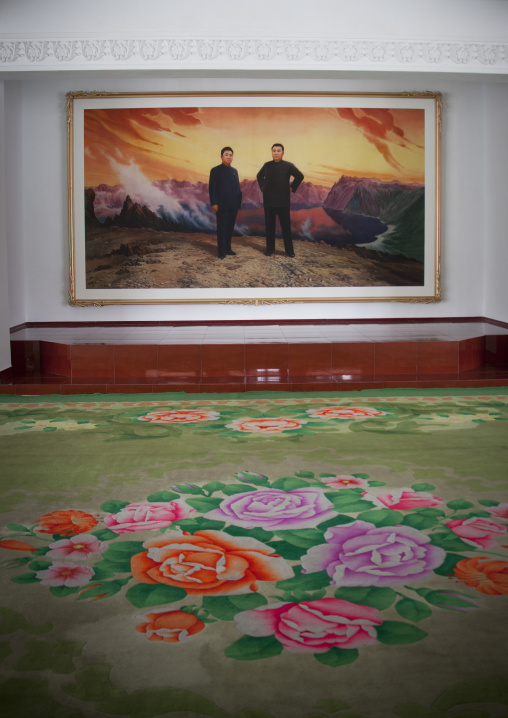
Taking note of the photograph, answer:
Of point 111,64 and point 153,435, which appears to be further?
point 111,64

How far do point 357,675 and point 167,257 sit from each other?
7444 millimetres

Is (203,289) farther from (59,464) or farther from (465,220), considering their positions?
(59,464)

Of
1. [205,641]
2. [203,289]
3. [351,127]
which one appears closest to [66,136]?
[203,289]

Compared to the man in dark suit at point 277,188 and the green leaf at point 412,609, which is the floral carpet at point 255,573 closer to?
the green leaf at point 412,609

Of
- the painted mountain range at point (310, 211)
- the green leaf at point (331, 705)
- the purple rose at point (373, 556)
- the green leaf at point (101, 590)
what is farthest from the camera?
the painted mountain range at point (310, 211)

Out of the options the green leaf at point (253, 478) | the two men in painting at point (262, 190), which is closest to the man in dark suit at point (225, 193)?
the two men in painting at point (262, 190)

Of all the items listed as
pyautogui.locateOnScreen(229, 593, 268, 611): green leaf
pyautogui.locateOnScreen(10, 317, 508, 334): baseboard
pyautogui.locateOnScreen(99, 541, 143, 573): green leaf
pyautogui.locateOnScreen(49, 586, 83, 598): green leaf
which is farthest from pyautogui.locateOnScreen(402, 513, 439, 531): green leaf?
pyautogui.locateOnScreen(10, 317, 508, 334): baseboard

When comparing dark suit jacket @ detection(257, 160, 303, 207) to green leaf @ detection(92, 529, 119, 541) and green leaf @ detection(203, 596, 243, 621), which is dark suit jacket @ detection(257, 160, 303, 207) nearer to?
green leaf @ detection(92, 529, 119, 541)

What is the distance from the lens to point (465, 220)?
9039 mm

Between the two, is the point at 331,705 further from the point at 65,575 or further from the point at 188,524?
the point at 188,524

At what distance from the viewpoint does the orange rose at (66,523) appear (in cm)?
280

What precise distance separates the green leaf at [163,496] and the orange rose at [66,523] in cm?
32

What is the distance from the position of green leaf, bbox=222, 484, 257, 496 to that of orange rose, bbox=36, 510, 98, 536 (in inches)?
25.3

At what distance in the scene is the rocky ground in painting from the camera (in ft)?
28.9
